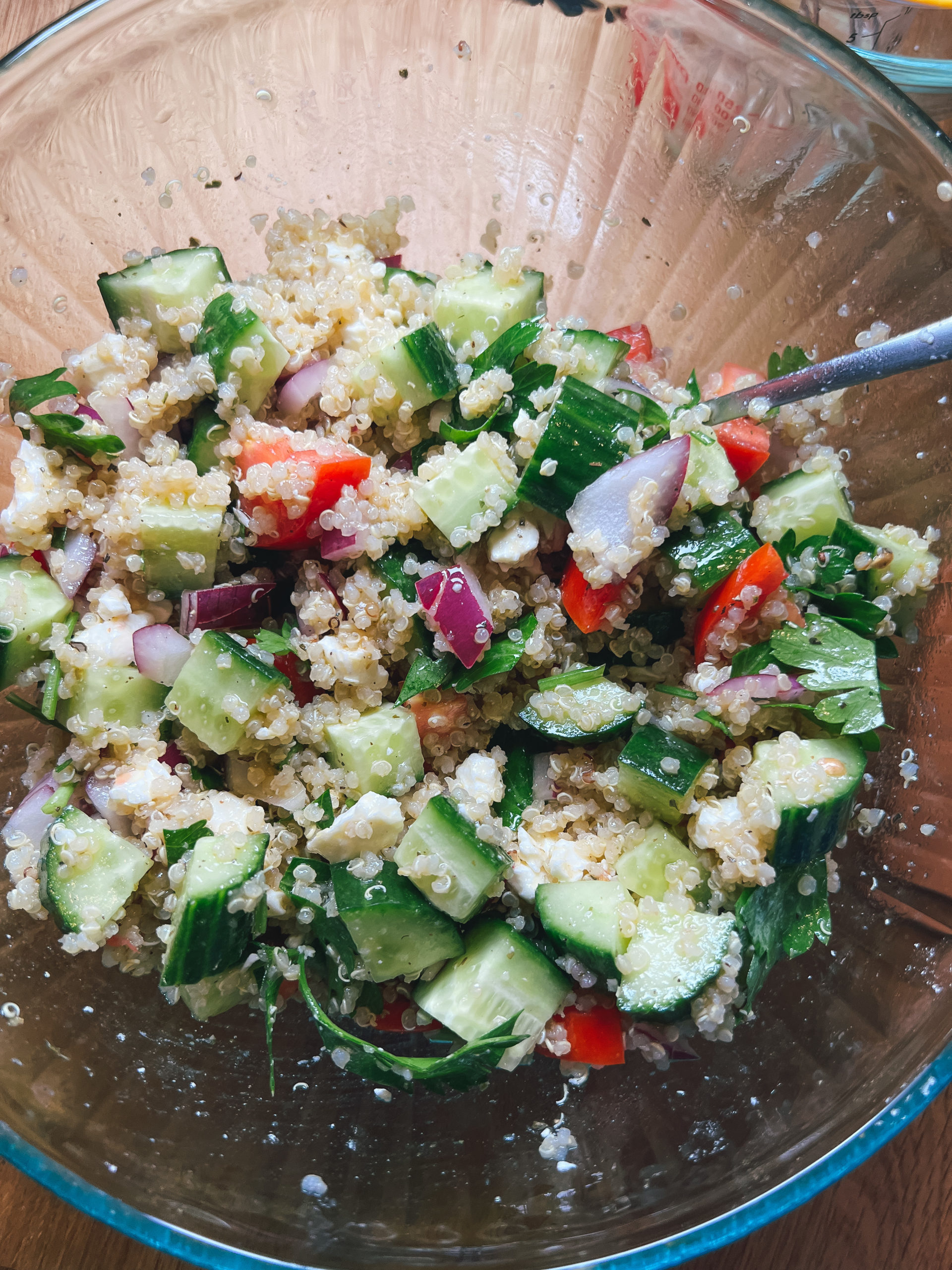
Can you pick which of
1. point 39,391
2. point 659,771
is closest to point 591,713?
point 659,771

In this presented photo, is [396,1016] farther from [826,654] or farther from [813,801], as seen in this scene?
[826,654]

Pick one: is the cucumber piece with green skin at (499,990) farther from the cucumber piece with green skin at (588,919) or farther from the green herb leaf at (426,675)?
the green herb leaf at (426,675)

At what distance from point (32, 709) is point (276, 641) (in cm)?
35

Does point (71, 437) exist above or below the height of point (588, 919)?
above

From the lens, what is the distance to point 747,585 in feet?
3.66

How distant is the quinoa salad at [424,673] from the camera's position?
1049 millimetres

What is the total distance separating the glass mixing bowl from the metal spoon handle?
162 millimetres

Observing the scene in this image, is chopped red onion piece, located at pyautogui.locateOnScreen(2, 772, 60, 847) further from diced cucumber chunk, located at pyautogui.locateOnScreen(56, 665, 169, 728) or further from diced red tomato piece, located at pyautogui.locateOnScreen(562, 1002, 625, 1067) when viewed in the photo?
diced red tomato piece, located at pyautogui.locateOnScreen(562, 1002, 625, 1067)

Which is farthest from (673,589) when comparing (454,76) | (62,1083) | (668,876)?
(62,1083)

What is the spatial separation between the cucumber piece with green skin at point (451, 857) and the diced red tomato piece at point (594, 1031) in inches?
8.6

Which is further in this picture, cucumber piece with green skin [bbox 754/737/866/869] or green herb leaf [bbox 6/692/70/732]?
green herb leaf [bbox 6/692/70/732]

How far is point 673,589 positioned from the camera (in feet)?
3.73

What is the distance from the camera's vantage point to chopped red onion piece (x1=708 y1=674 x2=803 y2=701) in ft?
3.54

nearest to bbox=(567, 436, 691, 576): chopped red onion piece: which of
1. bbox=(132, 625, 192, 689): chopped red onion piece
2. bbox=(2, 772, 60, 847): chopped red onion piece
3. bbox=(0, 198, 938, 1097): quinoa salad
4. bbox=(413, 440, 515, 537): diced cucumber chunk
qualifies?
bbox=(0, 198, 938, 1097): quinoa salad
